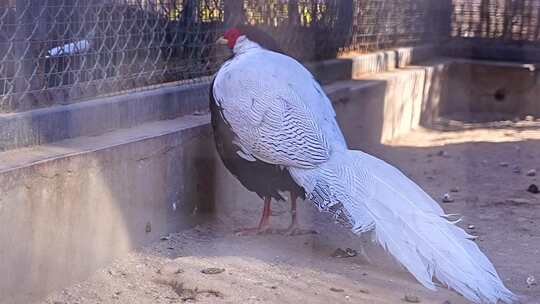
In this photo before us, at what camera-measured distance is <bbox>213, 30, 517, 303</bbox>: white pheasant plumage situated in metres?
4.02

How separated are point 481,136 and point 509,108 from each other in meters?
1.59

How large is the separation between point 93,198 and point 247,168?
0.89 m

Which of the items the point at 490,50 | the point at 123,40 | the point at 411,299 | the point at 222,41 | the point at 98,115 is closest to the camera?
the point at 411,299

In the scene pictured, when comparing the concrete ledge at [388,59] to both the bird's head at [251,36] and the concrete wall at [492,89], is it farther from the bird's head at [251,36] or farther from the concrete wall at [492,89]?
the bird's head at [251,36]

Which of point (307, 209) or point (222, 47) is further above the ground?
point (222, 47)

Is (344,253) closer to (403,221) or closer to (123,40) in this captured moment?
(403,221)

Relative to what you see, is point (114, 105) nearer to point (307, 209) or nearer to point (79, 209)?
point (79, 209)

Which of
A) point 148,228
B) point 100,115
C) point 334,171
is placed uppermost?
point 100,115

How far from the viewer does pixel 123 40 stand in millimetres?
5012

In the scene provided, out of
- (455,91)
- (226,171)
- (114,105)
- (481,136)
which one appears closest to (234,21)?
(226,171)

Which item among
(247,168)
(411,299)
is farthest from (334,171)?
(411,299)

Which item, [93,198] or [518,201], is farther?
[518,201]

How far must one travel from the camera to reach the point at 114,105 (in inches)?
190

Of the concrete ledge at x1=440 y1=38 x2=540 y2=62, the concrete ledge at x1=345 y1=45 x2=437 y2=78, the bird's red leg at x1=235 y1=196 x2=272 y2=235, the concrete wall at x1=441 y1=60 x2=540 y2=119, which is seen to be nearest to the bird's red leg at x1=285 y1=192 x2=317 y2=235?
the bird's red leg at x1=235 y1=196 x2=272 y2=235
